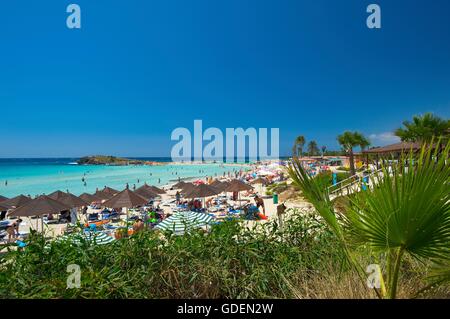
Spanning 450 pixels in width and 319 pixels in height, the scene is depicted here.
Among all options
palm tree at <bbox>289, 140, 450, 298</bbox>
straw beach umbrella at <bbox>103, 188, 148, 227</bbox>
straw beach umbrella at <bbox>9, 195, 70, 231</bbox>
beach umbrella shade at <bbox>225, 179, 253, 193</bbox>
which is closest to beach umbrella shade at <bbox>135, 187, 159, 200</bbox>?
straw beach umbrella at <bbox>103, 188, 148, 227</bbox>

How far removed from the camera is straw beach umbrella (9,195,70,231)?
34.8ft

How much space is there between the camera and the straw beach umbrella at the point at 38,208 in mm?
10618

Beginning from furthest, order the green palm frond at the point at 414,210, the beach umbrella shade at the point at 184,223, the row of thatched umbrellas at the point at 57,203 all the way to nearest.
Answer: the row of thatched umbrellas at the point at 57,203
the beach umbrella shade at the point at 184,223
the green palm frond at the point at 414,210

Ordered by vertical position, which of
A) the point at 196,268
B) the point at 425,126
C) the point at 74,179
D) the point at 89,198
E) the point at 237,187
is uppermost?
the point at 425,126

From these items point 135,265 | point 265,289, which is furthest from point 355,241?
point 135,265

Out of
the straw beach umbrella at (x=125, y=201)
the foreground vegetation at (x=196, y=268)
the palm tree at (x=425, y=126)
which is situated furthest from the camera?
the palm tree at (x=425, y=126)

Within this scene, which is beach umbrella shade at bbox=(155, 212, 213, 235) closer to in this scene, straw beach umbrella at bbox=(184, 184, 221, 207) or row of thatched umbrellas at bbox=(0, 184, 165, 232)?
row of thatched umbrellas at bbox=(0, 184, 165, 232)

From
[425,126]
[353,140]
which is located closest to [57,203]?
[425,126]

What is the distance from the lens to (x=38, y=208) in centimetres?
1098

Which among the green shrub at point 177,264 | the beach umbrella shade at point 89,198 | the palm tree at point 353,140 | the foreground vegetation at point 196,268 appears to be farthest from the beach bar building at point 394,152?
the palm tree at point 353,140

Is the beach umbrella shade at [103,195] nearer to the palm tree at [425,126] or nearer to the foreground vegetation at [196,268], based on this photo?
the foreground vegetation at [196,268]

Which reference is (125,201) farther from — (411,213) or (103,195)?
(411,213)

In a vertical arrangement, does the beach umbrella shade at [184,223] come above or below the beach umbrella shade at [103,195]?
above

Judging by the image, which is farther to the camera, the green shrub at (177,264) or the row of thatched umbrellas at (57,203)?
the row of thatched umbrellas at (57,203)
